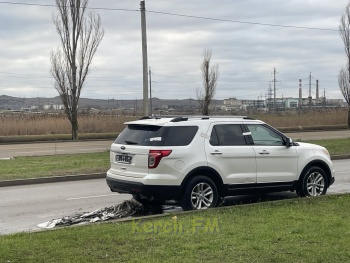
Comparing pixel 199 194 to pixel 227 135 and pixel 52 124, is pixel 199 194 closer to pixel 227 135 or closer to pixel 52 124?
pixel 227 135

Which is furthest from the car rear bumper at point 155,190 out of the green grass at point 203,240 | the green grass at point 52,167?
the green grass at point 52,167

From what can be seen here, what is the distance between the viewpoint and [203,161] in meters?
8.91

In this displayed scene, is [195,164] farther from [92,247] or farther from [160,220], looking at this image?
[92,247]

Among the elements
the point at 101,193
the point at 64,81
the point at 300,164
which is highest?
the point at 64,81

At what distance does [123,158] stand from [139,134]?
1.72 ft

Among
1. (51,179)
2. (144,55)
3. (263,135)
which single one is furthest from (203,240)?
(144,55)

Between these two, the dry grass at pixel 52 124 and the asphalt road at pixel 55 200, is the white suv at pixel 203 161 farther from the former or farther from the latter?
the dry grass at pixel 52 124

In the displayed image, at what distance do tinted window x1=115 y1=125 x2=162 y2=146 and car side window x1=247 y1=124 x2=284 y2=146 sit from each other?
6.66 feet

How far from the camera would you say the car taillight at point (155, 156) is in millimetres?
8562

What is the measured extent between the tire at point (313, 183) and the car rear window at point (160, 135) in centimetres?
275

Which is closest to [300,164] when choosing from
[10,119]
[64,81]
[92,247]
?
[92,247]

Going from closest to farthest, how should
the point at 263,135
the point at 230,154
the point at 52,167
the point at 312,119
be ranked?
1. the point at 230,154
2. the point at 263,135
3. the point at 52,167
4. the point at 312,119

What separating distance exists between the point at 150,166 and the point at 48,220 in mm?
2090

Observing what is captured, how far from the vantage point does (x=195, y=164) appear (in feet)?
28.9
